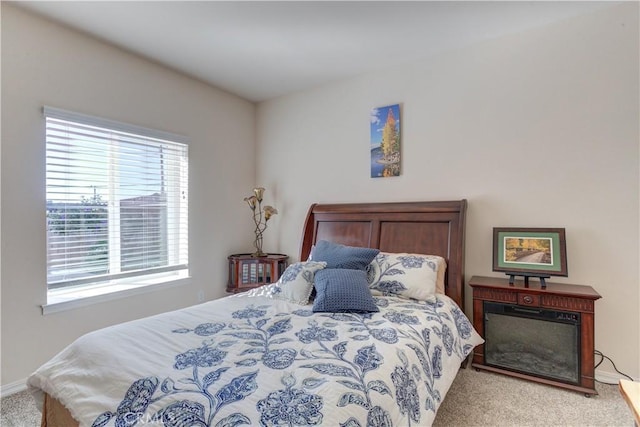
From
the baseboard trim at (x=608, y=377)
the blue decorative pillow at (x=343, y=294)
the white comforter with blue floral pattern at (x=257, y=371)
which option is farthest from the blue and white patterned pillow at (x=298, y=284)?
the baseboard trim at (x=608, y=377)

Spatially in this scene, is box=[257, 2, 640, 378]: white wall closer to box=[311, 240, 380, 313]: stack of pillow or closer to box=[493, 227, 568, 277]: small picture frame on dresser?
box=[493, 227, 568, 277]: small picture frame on dresser

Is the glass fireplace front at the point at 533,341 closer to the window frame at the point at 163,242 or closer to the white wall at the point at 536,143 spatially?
the white wall at the point at 536,143

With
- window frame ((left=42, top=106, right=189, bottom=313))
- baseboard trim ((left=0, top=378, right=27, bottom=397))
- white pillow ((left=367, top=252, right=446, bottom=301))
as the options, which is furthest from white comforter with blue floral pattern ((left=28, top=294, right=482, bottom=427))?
window frame ((left=42, top=106, right=189, bottom=313))

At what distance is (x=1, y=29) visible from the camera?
7.26 feet

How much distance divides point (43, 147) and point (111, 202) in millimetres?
642

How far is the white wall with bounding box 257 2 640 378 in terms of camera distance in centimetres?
231

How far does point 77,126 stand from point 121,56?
30.7 inches

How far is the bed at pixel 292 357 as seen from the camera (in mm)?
1077

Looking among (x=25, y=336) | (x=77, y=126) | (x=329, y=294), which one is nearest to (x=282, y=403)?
(x=329, y=294)

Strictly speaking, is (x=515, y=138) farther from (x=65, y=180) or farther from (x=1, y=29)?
(x=1, y=29)

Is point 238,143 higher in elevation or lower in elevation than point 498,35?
lower

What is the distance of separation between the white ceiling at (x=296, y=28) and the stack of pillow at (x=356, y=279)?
1.81 m

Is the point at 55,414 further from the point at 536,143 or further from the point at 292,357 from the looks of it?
the point at 536,143

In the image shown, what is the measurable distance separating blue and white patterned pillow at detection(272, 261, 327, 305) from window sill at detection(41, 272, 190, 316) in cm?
147
